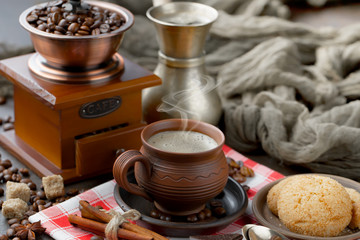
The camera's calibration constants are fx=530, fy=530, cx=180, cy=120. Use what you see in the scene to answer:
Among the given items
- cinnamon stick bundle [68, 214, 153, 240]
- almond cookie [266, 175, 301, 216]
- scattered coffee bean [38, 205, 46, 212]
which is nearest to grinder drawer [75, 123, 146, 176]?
scattered coffee bean [38, 205, 46, 212]

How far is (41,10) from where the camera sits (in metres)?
1.77

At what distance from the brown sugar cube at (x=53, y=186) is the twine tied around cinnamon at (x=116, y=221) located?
0.35 meters

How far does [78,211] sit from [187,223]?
0.35 metres

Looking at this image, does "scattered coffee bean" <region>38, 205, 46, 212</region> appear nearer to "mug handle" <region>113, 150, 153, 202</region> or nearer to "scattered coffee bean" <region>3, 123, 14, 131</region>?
"mug handle" <region>113, 150, 153, 202</region>

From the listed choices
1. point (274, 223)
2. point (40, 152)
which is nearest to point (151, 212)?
point (274, 223)

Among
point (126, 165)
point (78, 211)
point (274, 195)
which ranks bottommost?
point (78, 211)

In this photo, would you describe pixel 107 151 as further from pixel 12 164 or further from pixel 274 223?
pixel 274 223

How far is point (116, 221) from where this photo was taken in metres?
1.34

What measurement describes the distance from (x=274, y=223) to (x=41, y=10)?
1.02 meters

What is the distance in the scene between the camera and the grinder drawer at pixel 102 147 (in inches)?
67.8

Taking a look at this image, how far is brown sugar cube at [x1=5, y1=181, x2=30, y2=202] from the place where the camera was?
1609mm

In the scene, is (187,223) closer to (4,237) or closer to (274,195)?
(274,195)

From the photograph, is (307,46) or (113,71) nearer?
(113,71)

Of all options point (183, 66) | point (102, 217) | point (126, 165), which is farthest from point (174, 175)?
point (183, 66)
